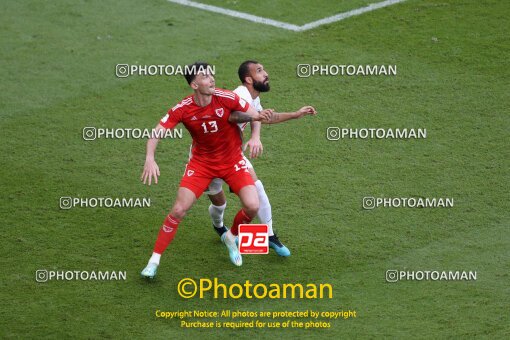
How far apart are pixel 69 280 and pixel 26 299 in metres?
0.49

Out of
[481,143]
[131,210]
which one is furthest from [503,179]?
[131,210]

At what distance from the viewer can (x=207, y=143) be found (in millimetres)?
9383

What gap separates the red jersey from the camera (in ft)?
30.2

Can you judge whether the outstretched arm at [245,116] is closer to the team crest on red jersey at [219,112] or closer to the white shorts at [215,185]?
the team crest on red jersey at [219,112]

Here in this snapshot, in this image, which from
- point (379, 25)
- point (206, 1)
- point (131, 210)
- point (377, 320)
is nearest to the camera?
point (377, 320)

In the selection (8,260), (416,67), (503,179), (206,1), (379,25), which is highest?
(206,1)

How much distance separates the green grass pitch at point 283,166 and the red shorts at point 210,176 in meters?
0.88

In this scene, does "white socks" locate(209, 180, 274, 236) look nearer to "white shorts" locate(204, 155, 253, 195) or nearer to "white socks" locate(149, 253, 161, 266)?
"white shorts" locate(204, 155, 253, 195)

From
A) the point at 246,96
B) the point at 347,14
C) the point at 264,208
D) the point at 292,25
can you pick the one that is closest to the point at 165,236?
the point at 264,208

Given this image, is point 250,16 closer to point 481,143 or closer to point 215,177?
point 481,143

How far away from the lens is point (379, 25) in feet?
46.9

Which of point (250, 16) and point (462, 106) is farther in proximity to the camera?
point (250, 16)

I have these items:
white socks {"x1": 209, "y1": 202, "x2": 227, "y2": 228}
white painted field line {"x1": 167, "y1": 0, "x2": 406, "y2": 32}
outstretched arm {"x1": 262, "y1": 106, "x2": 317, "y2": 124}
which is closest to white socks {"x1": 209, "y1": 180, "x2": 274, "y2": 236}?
white socks {"x1": 209, "y1": 202, "x2": 227, "y2": 228}

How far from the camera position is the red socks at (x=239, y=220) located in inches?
380
